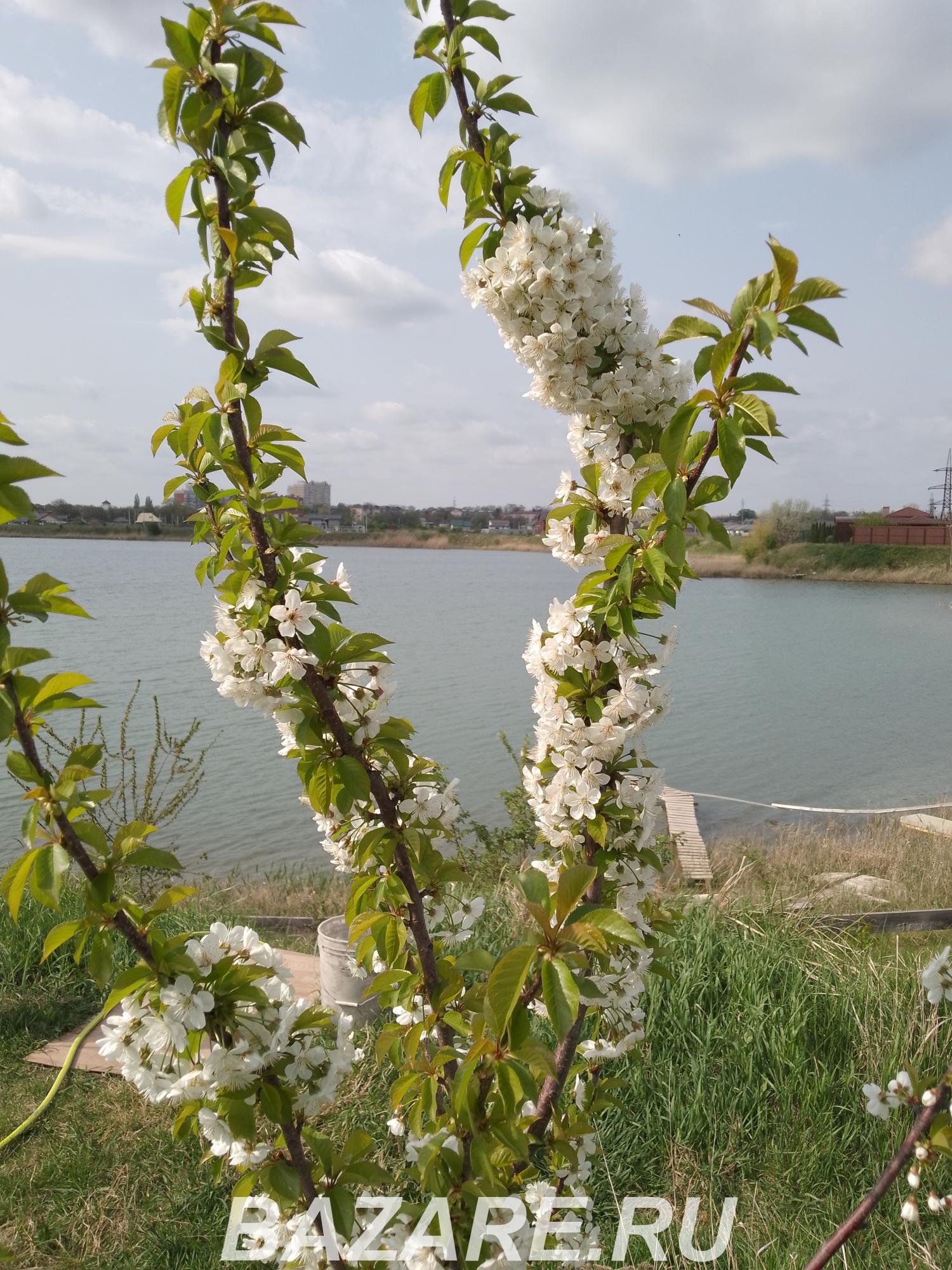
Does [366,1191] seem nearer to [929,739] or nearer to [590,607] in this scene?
[590,607]

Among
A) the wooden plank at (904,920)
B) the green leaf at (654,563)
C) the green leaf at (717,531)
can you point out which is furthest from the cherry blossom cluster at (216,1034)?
the wooden plank at (904,920)

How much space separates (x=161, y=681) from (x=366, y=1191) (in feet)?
41.9

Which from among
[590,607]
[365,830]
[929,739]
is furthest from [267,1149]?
[929,739]

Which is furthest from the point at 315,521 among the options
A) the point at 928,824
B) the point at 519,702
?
the point at 519,702

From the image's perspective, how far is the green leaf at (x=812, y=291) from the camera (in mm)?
1096

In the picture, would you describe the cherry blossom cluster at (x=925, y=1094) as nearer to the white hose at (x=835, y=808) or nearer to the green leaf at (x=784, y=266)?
the green leaf at (x=784, y=266)

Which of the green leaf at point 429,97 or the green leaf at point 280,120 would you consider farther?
the green leaf at point 429,97

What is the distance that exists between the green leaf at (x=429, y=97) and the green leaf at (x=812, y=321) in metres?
0.79

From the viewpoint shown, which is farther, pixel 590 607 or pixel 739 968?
pixel 739 968

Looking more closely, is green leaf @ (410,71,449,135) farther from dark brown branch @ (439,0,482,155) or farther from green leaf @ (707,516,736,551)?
green leaf @ (707,516,736,551)

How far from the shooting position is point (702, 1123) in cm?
287

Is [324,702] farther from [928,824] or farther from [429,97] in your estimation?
[928,824]

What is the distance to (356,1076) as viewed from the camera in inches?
126

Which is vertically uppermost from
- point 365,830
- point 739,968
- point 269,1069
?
point 365,830
